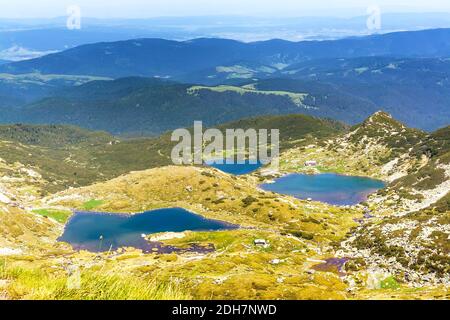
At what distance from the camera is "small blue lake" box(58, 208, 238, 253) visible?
138375 mm

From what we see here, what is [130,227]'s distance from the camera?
159 metres

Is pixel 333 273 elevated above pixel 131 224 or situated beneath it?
elevated above

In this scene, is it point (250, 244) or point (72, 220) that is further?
point (72, 220)

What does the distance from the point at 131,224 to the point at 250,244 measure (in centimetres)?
5121

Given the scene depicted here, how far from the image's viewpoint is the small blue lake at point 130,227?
138 m

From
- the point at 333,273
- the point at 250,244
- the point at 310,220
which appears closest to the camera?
the point at 333,273

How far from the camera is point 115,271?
32.8 feet

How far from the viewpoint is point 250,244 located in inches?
5103
